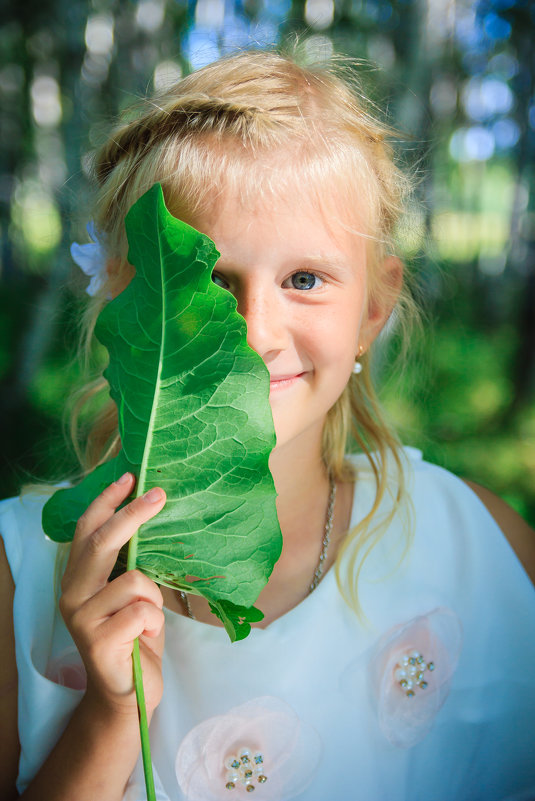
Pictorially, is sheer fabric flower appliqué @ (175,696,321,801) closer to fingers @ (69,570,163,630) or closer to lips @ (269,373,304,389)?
fingers @ (69,570,163,630)

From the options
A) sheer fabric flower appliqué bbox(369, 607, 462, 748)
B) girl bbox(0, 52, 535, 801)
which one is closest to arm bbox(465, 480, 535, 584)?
girl bbox(0, 52, 535, 801)

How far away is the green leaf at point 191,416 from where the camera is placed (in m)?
0.66

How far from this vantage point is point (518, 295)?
28.5 ft

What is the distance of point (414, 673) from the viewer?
1.27 metres

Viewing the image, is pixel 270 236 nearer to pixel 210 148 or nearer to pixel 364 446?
pixel 210 148

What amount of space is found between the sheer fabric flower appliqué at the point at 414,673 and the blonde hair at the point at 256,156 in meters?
0.12

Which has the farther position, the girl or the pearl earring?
the pearl earring

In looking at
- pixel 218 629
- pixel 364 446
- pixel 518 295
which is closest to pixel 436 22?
pixel 518 295

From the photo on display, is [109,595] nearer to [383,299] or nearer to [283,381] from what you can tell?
[283,381]

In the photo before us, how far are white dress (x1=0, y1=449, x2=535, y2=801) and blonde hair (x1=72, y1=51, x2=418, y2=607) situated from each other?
109 mm

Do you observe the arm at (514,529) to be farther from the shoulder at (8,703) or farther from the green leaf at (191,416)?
the shoulder at (8,703)

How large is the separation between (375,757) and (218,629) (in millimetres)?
367

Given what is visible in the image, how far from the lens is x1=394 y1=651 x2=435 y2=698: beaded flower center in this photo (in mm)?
1253

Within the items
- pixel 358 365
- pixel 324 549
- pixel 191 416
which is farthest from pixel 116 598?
pixel 358 365
